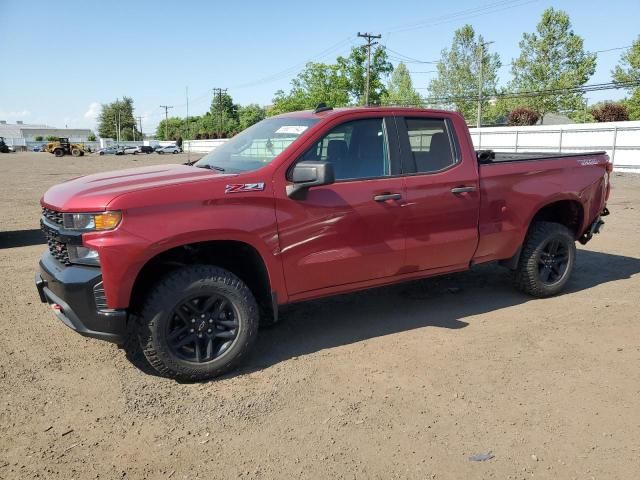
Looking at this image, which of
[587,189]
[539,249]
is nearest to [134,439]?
[539,249]

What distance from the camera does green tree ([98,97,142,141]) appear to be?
125 metres

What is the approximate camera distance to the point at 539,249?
532cm

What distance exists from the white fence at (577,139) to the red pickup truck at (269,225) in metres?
15.5

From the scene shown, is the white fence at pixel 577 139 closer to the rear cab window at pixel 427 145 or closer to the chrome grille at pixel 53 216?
the rear cab window at pixel 427 145

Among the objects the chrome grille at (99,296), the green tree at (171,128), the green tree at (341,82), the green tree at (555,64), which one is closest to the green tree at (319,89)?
the green tree at (341,82)

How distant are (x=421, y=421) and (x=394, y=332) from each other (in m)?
1.42

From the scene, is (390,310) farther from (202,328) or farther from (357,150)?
(202,328)

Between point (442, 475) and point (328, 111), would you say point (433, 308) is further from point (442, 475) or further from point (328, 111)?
point (442, 475)

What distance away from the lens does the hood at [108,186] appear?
337 cm

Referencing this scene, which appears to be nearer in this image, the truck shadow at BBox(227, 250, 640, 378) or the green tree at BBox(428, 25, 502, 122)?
the truck shadow at BBox(227, 250, 640, 378)

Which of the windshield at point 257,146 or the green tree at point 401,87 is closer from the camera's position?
the windshield at point 257,146

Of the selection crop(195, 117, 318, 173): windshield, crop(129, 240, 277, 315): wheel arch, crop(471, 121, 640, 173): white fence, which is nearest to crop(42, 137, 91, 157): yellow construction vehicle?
crop(471, 121, 640, 173): white fence

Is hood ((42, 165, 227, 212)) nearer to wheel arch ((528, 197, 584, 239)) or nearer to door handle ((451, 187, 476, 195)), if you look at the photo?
door handle ((451, 187, 476, 195))

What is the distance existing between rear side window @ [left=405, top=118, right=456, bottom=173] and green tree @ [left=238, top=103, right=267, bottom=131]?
86.8m
